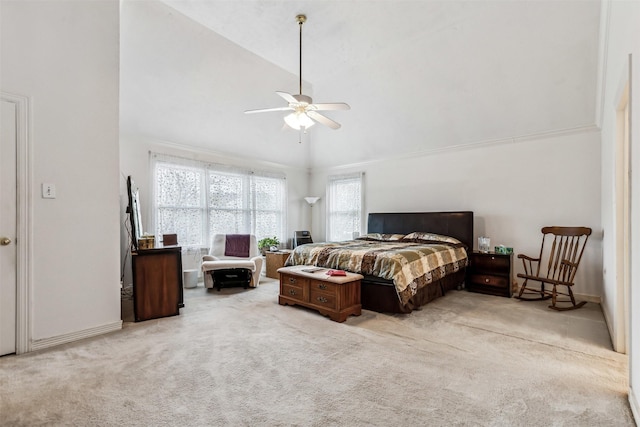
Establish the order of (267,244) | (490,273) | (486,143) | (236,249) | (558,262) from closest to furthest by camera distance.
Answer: (558,262) → (490,273) → (486,143) → (236,249) → (267,244)

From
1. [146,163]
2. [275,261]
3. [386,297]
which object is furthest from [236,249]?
[386,297]

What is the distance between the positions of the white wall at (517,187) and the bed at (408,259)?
350 mm

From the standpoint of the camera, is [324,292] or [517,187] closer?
[324,292]

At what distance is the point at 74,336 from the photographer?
9.40 feet

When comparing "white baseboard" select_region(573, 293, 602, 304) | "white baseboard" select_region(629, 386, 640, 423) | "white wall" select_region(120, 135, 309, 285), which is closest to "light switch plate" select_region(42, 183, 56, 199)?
"white wall" select_region(120, 135, 309, 285)

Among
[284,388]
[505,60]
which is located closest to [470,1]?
[505,60]

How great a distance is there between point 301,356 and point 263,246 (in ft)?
13.4

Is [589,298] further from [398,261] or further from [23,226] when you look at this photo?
[23,226]

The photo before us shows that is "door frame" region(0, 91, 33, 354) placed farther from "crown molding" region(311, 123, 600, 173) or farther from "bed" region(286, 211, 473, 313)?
"crown molding" region(311, 123, 600, 173)

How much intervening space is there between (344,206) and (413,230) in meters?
1.90

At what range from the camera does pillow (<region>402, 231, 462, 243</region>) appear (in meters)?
5.08

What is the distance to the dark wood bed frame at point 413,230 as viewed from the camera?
12.0 feet

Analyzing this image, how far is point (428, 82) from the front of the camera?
4848mm

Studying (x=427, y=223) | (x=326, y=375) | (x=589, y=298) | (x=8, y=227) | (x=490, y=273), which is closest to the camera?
(x=326, y=375)
